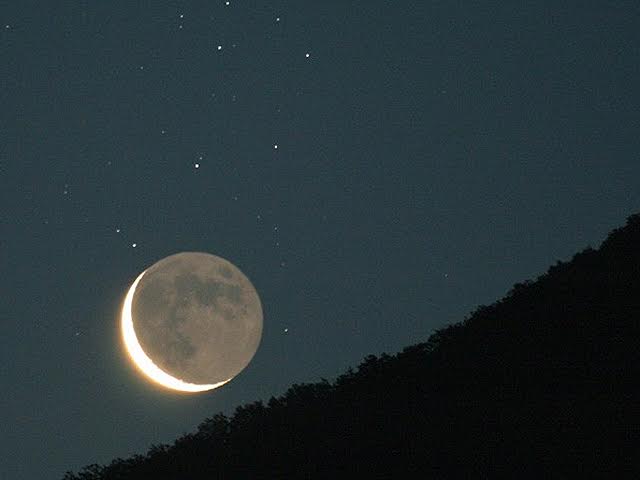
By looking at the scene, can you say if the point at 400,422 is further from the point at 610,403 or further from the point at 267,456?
the point at 610,403

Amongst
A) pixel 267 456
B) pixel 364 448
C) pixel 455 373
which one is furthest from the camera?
pixel 455 373

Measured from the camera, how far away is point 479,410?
24359 millimetres

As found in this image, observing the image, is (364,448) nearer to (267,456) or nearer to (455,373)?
(267,456)

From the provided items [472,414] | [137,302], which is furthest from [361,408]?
[137,302]

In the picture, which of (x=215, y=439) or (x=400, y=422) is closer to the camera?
(x=400, y=422)

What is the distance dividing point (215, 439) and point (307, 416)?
2903 millimetres

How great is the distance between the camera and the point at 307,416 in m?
26.9

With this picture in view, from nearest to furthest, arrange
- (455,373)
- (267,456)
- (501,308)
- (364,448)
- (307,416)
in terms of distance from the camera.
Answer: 1. (364,448)
2. (267,456)
3. (307,416)
4. (455,373)
5. (501,308)

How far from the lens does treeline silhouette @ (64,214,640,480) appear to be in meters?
21.5

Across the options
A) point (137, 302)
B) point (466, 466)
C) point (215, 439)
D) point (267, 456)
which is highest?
point (137, 302)

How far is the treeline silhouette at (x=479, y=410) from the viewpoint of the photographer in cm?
2147

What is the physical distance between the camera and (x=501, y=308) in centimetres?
3294

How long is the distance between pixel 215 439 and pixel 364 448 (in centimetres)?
587

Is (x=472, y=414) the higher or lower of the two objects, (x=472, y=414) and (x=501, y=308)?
the lower
